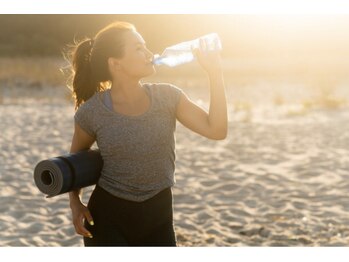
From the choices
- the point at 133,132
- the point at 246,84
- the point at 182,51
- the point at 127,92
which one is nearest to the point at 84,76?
the point at 127,92

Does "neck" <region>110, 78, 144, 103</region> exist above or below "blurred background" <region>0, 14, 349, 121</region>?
below

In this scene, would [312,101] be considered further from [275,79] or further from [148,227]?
[148,227]

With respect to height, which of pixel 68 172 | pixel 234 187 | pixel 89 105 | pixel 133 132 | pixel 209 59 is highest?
pixel 209 59

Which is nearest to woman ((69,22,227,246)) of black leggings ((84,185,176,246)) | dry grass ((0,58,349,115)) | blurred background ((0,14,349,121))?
black leggings ((84,185,176,246))

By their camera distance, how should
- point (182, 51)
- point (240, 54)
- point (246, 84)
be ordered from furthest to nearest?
point (240, 54)
point (246, 84)
point (182, 51)

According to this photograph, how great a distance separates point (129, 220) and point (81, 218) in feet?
0.74

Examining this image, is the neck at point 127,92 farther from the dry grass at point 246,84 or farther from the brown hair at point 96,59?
the dry grass at point 246,84

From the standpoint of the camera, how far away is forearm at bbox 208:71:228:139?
124 inches

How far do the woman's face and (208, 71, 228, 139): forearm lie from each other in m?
0.28

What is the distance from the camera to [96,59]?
332 centimetres

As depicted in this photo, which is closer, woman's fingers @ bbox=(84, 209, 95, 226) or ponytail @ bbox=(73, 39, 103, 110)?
woman's fingers @ bbox=(84, 209, 95, 226)

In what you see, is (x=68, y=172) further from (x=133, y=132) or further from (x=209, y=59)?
(x=209, y=59)

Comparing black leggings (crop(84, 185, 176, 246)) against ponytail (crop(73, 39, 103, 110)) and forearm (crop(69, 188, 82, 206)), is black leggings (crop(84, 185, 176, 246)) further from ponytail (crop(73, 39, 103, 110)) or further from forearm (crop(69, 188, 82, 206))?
ponytail (crop(73, 39, 103, 110))

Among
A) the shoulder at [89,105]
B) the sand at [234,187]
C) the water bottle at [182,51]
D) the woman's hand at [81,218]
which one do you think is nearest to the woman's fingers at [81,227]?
the woman's hand at [81,218]
